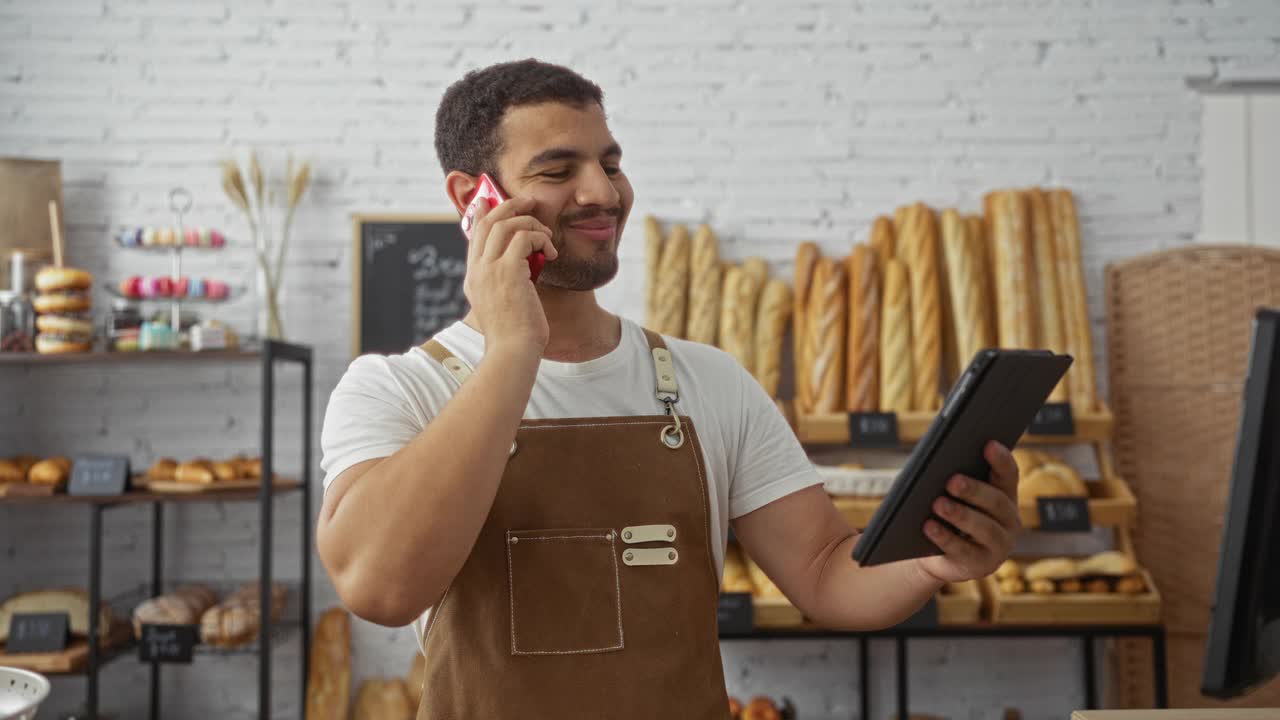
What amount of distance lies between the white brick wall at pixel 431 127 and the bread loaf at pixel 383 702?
0.11 m

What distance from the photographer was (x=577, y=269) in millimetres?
1375

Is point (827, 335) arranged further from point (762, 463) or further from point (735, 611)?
point (762, 463)

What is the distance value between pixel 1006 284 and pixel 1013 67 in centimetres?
79

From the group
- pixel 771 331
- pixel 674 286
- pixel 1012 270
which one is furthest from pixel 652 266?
pixel 1012 270

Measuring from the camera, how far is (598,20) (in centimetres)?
340

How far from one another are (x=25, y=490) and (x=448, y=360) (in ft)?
7.44

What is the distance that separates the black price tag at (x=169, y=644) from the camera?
2945 millimetres

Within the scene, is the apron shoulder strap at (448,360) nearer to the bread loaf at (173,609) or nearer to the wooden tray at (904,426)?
the wooden tray at (904,426)

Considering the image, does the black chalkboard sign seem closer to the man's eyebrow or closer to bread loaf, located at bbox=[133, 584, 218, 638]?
bread loaf, located at bbox=[133, 584, 218, 638]

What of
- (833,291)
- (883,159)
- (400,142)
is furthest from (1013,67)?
(400,142)

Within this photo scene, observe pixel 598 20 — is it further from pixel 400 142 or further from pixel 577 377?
pixel 577 377

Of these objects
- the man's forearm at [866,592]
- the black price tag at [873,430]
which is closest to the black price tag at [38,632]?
the black price tag at [873,430]

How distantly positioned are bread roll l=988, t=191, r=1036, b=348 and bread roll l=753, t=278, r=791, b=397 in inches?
26.8

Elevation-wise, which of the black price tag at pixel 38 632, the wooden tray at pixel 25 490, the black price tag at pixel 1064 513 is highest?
the wooden tray at pixel 25 490
